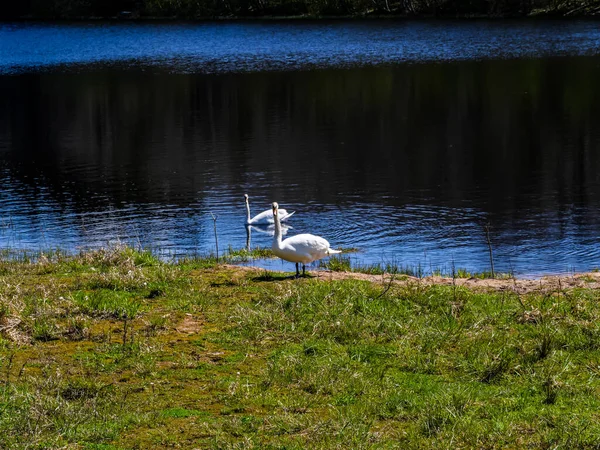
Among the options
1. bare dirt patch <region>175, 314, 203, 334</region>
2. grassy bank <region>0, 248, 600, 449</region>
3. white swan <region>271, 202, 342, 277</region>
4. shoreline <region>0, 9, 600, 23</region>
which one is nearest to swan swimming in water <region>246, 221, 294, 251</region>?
white swan <region>271, 202, 342, 277</region>

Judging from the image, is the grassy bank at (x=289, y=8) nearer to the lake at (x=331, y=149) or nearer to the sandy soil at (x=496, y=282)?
the lake at (x=331, y=149)

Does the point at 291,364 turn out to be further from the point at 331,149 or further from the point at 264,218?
the point at 331,149

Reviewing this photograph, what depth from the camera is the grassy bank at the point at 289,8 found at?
111m

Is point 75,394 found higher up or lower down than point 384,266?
higher up

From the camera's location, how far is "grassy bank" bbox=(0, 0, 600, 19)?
111250 mm

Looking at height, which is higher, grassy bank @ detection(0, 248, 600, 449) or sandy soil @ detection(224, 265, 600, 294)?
grassy bank @ detection(0, 248, 600, 449)

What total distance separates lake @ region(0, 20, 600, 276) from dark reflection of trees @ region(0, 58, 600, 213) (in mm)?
142

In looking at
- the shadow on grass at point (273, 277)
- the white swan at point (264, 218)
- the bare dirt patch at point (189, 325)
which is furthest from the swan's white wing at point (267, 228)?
the bare dirt patch at point (189, 325)

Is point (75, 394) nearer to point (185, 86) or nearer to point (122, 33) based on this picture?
point (185, 86)

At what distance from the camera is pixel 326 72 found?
70.4m

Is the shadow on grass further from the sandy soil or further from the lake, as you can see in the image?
the lake

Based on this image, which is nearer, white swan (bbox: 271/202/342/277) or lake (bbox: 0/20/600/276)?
white swan (bbox: 271/202/342/277)

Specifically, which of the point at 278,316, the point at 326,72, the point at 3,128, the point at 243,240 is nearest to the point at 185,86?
the point at 326,72

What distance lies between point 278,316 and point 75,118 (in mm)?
→ 44582
